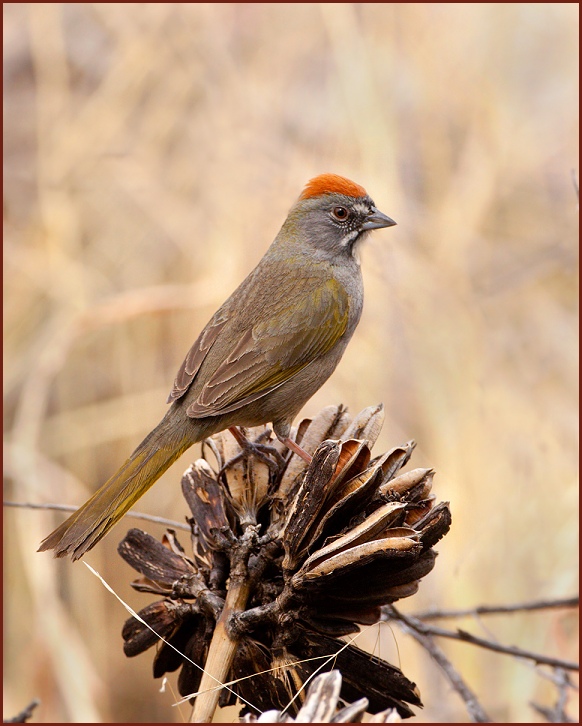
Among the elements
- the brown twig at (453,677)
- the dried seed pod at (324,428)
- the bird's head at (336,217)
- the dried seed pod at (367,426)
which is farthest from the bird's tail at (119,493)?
the bird's head at (336,217)

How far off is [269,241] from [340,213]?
855 millimetres

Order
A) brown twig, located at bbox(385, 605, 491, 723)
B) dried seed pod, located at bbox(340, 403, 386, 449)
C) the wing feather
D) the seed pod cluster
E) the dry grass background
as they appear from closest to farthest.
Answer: the seed pod cluster → dried seed pod, located at bbox(340, 403, 386, 449) → brown twig, located at bbox(385, 605, 491, 723) → the wing feather → the dry grass background

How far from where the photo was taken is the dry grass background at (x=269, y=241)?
3867mm

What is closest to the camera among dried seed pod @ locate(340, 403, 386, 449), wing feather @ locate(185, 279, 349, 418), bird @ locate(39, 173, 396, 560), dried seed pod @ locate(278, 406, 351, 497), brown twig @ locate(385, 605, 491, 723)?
dried seed pod @ locate(340, 403, 386, 449)

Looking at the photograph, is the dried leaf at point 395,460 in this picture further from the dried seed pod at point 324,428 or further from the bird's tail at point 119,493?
the bird's tail at point 119,493

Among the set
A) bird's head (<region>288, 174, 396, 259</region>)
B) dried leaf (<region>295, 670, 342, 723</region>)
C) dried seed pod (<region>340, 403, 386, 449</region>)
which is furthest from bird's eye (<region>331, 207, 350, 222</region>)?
dried leaf (<region>295, 670, 342, 723</region>)

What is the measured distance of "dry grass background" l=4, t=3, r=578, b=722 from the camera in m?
3.87

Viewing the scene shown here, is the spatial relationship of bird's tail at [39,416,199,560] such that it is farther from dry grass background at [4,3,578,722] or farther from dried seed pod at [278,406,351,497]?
dry grass background at [4,3,578,722]

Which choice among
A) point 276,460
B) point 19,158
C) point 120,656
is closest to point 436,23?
point 19,158

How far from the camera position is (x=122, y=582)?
4543 millimetres

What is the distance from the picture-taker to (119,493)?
210cm

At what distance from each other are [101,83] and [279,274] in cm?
253

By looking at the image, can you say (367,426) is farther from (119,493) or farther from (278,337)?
(278,337)

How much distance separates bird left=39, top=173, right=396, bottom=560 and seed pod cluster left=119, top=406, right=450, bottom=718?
0.66 metres
